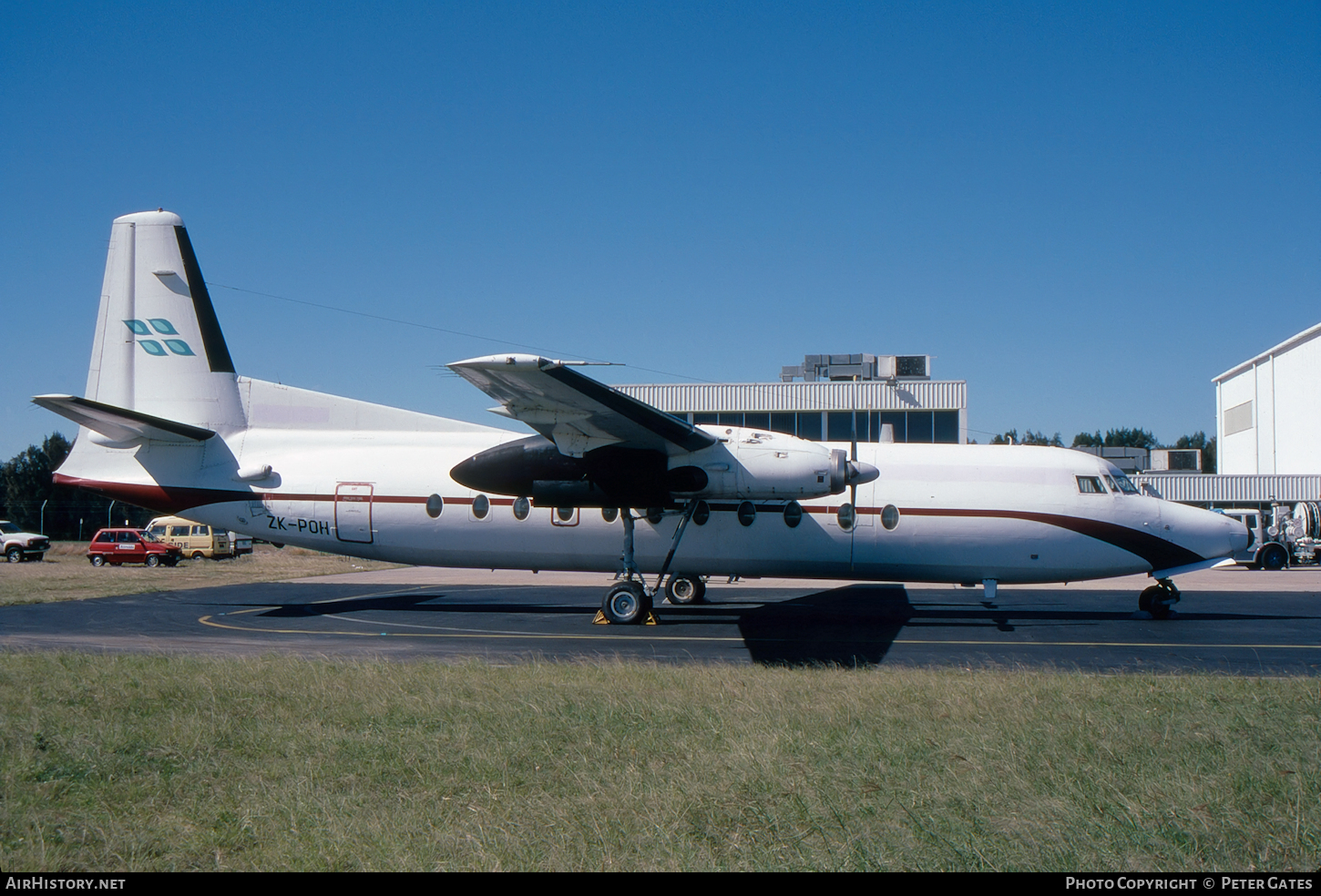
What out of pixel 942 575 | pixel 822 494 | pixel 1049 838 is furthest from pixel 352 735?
pixel 942 575

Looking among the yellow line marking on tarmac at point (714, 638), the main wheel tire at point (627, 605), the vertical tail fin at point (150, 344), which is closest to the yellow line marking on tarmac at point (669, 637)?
the yellow line marking on tarmac at point (714, 638)

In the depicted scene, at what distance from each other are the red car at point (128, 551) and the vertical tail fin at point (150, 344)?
2158cm

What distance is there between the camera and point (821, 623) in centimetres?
1623

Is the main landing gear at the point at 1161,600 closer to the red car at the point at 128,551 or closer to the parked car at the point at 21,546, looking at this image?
the red car at the point at 128,551

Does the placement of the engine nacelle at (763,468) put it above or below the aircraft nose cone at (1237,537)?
above

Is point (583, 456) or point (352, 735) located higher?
point (583, 456)

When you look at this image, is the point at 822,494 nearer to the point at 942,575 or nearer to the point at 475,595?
the point at 942,575

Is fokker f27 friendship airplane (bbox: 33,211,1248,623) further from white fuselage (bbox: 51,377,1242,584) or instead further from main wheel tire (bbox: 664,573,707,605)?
main wheel tire (bbox: 664,573,707,605)

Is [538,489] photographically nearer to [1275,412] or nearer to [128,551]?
[128,551]

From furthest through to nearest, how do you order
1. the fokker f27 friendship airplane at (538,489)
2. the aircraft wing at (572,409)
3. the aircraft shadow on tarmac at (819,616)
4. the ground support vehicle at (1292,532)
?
the ground support vehicle at (1292,532), the fokker f27 friendship airplane at (538,489), the aircraft shadow on tarmac at (819,616), the aircraft wing at (572,409)

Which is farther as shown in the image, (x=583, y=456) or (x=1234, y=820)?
(x=583, y=456)

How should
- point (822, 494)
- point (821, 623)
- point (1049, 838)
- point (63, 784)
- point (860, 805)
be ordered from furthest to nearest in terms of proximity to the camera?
point (821, 623), point (822, 494), point (63, 784), point (860, 805), point (1049, 838)

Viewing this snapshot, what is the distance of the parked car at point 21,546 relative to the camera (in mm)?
39938
